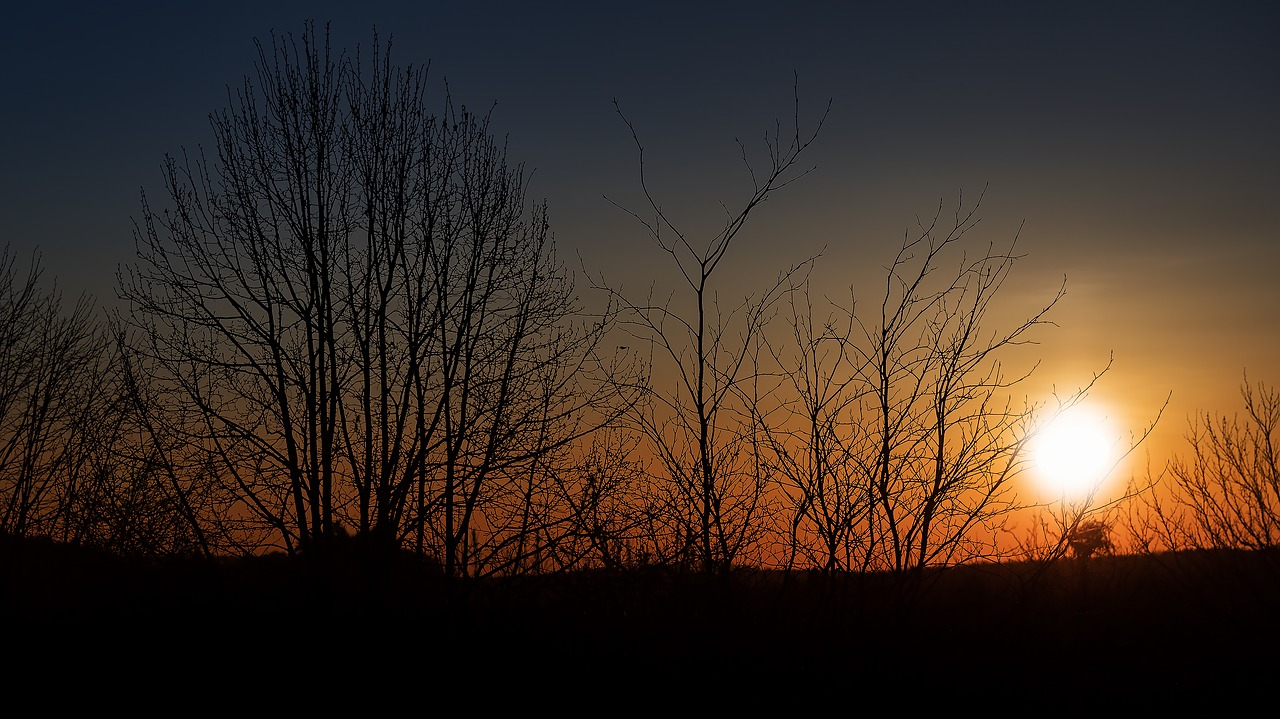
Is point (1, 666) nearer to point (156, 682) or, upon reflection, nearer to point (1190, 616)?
point (156, 682)

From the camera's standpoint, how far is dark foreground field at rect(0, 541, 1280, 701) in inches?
308

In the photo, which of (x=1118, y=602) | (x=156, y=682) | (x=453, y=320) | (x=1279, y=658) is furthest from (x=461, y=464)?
(x=1118, y=602)

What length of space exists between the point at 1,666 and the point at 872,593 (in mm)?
8016

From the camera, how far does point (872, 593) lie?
7965mm

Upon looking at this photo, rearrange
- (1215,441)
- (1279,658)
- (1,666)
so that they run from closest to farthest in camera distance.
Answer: (1,666) < (1279,658) < (1215,441)

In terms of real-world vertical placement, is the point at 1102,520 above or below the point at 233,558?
above

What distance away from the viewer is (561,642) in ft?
28.3

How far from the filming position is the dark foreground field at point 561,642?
25.7 ft

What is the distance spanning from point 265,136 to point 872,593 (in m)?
7.54

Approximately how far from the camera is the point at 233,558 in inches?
378

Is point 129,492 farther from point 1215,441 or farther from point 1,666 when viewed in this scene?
point 1215,441

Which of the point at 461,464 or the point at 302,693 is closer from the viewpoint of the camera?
the point at 302,693

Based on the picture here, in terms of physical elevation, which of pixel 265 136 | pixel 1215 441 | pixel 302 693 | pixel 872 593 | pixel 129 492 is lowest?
pixel 302 693

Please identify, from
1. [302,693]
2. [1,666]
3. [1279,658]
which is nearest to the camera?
[302,693]
